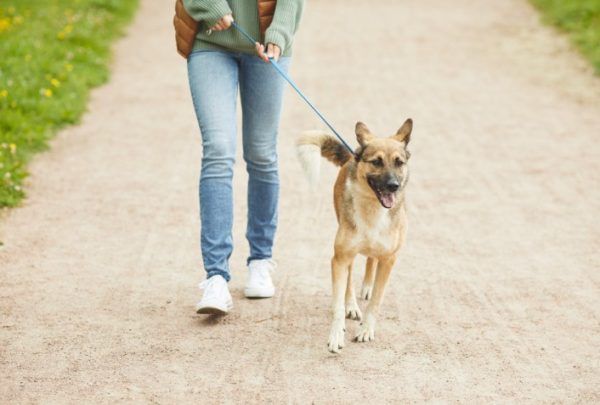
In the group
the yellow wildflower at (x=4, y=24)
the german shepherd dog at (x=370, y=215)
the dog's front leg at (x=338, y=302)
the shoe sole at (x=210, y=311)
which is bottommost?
the yellow wildflower at (x=4, y=24)

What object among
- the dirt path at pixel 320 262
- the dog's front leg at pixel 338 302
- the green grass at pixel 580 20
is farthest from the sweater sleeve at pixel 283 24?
the green grass at pixel 580 20

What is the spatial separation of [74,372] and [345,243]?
1495mm

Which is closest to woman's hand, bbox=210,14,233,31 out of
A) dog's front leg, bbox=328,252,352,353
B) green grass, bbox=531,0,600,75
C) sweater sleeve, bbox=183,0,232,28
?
sweater sleeve, bbox=183,0,232,28

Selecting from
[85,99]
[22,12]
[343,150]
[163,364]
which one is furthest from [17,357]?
[22,12]

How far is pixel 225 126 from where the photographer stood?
197 inches

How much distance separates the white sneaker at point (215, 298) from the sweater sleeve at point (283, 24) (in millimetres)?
1306

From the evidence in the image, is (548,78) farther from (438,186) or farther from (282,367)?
(282,367)

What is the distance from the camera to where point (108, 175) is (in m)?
8.32

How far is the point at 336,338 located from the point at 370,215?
25.8 inches

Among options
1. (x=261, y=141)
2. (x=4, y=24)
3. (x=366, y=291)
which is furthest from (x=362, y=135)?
(x=4, y=24)

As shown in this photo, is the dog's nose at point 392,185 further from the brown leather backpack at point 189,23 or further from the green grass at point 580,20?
the green grass at point 580,20

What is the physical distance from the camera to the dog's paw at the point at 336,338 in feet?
15.6

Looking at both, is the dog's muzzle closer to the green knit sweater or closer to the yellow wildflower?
the green knit sweater

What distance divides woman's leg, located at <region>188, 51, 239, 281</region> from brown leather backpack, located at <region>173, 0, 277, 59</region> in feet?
0.24
